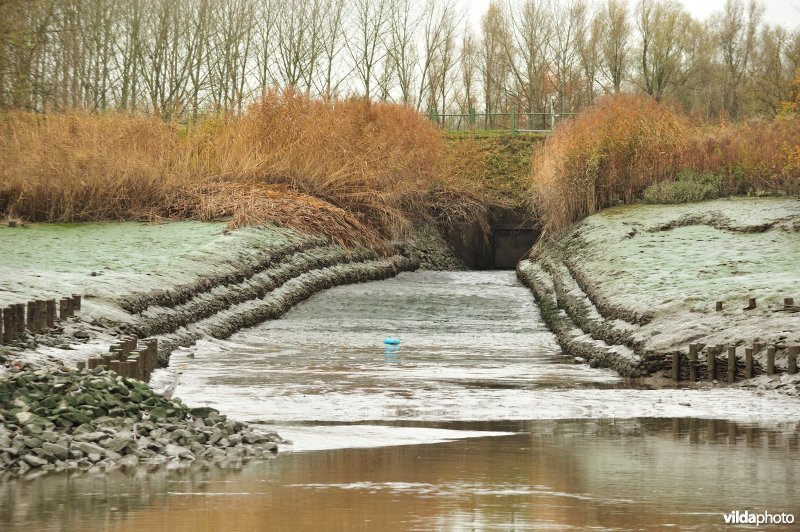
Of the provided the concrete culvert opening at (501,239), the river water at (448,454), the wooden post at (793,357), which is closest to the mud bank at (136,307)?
the river water at (448,454)

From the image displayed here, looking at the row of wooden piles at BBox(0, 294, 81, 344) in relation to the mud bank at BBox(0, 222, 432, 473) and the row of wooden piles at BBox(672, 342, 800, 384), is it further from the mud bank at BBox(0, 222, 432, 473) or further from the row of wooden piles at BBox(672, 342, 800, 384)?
the row of wooden piles at BBox(672, 342, 800, 384)

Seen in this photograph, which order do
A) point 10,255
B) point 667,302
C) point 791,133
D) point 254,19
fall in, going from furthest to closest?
point 254,19 → point 791,133 → point 10,255 → point 667,302

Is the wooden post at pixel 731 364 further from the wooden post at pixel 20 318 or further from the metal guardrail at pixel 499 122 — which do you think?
the metal guardrail at pixel 499 122

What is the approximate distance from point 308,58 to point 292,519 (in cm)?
5184

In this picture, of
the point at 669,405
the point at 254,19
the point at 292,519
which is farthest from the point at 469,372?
the point at 254,19

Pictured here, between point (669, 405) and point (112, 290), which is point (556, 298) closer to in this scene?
point (112, 290)

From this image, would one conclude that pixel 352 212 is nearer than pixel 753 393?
No

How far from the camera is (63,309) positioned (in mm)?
13664

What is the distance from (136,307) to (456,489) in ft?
30.2

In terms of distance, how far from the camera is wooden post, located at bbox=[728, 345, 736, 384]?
1233 centimetres

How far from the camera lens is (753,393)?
11703mm

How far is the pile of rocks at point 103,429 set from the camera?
8156 mm

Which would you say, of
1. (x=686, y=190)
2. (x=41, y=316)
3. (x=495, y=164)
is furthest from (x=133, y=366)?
(x=495, y=164)

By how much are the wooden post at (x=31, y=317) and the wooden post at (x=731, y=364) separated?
23.5 feet
